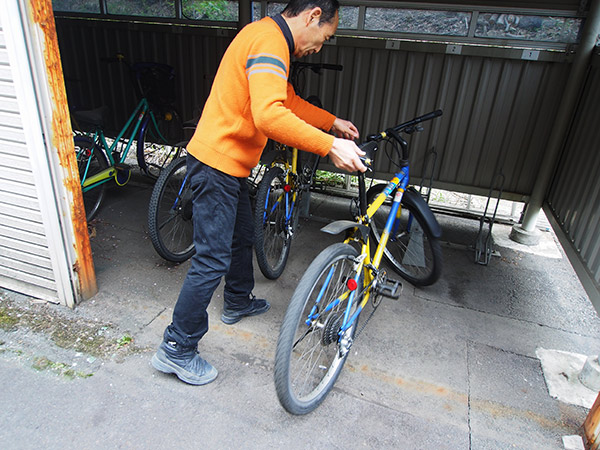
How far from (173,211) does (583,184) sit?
10.5 ft

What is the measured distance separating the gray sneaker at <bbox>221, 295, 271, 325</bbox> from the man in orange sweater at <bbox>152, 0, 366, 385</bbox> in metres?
0.46

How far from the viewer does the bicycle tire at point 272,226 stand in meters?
2.95

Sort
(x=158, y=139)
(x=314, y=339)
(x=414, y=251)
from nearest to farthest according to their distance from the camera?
1. (x=314, y=339)
2. (x=414, y=251)
3. (x=158, y=139)

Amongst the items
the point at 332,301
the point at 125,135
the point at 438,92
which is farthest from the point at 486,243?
the point at 125,135

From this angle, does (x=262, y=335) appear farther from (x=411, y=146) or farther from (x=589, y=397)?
(x=411, y=146)

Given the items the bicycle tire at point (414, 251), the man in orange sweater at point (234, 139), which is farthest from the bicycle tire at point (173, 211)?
the bicycle tire at point (414, 251)

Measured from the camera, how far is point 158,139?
5.11 metres

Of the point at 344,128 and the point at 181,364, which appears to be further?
the point at 344,128

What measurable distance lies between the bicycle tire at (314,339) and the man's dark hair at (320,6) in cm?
111

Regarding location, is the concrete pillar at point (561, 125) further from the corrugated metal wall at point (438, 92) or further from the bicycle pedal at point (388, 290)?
the bicycle pedal at point (388, 290)

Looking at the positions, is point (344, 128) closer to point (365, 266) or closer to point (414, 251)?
point (365, 266)

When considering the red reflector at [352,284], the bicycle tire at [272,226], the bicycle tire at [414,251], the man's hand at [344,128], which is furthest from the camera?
the bicycle tire at [414,251]

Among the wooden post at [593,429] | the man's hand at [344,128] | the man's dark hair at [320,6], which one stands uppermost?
the man's dark hair at [320,6]

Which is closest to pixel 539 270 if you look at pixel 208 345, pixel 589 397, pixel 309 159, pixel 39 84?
pixel 589 397
